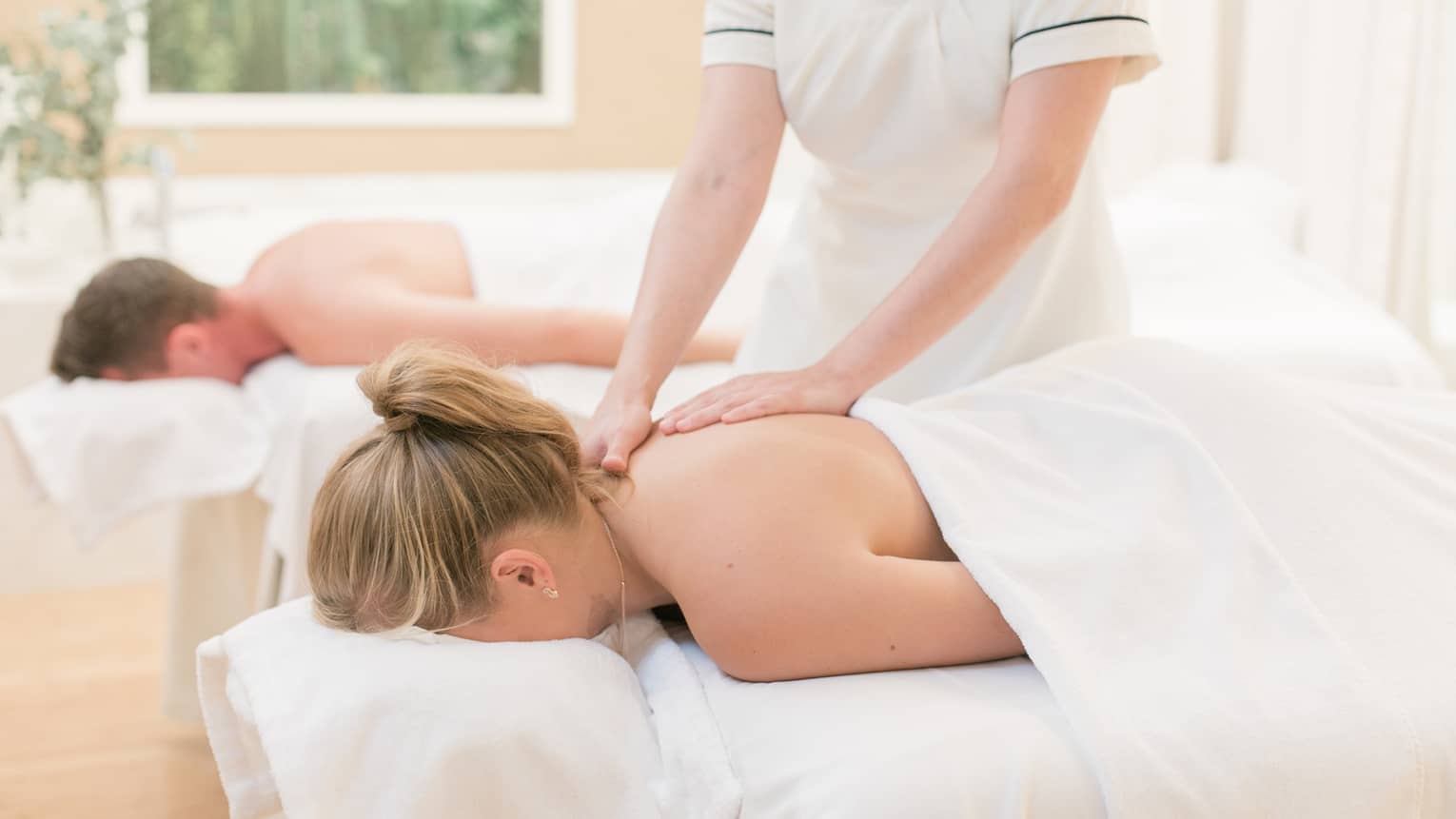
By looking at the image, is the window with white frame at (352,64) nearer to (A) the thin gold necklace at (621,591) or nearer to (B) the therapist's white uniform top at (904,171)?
(B) the therapist's white uniform top at (904,171)

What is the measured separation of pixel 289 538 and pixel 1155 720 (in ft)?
4.27

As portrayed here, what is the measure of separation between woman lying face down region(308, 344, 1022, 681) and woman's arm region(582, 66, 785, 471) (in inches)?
11.6

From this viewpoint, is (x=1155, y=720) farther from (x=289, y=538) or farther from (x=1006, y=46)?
(x=289, y=538)

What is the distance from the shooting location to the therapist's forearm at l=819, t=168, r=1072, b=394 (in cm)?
143

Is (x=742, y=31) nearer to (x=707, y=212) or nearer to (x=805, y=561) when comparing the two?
(x=707, y=212)

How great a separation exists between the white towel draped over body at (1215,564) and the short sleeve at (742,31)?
50 cm

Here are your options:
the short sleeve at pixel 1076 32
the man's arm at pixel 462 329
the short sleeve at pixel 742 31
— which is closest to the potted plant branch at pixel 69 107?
the man's arm at pixel 462 329

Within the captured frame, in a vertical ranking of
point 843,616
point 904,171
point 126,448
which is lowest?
point 126,448

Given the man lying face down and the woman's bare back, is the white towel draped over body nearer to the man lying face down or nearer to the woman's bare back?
the woman's bare back

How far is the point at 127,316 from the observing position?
224cm

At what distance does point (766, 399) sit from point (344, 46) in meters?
3.51

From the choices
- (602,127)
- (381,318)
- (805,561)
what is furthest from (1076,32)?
(602,127)

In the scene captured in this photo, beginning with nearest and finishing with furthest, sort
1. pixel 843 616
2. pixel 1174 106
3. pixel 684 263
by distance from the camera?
1. pixel 843 616
2. pixel 684 263
3. pixel 1174 106

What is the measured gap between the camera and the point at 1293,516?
1.27 meters
